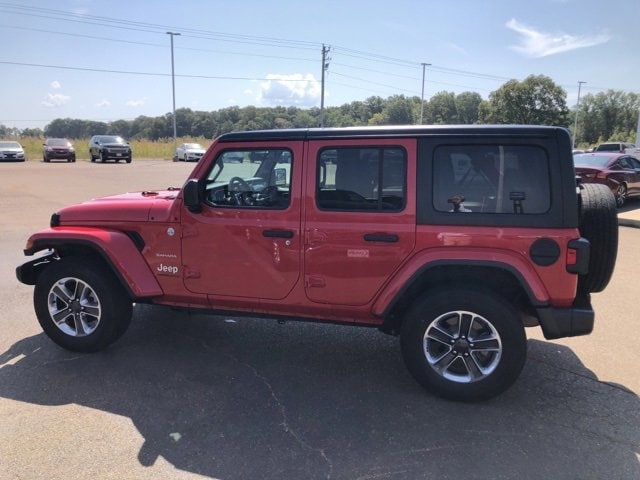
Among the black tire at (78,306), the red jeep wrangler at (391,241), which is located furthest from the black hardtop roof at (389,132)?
the black tire at (78,306)

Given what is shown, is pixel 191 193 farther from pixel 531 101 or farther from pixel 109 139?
pixel 531 101

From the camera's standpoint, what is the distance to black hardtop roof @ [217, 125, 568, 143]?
327cm

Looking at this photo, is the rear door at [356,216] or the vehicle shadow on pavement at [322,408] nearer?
the vehicle shadow on pavement at [322,408]

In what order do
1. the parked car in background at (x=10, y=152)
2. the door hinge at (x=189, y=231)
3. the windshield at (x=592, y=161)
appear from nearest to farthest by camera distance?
1. the door hinge at (x=189, y=231)
2. the windshield at (x=592, y=161)
3. the parked car in background at (x=10, y=152)

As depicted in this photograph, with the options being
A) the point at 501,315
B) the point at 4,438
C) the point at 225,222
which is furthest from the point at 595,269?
the point at 4,438

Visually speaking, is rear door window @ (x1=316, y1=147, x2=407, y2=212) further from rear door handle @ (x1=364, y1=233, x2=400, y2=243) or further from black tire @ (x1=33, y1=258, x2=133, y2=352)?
black tire @ (x1=33, y1=258, x2=133, y2=352)

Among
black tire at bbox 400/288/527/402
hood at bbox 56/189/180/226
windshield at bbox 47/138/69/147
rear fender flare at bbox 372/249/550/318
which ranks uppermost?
Result: windshield at bbox 47/138/69/147

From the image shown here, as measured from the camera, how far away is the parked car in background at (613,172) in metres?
12.8

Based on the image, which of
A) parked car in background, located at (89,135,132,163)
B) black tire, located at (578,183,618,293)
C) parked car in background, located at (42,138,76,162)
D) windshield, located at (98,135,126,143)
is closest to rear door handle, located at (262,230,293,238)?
black tire, located at (578,183,618,293)

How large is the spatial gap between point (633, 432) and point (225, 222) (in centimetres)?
308

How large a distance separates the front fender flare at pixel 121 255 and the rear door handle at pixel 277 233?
3.45 feet

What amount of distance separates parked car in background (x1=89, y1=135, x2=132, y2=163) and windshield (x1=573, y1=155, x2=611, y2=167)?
28.4 m

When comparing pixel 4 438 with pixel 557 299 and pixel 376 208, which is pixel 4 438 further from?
pixel 557 299

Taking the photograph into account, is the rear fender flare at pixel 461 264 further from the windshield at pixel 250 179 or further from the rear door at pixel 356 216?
the windshield at pixel 250 179
